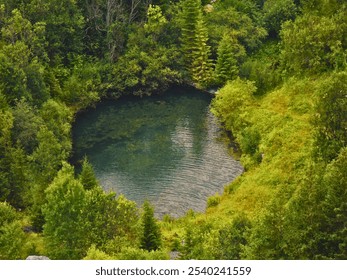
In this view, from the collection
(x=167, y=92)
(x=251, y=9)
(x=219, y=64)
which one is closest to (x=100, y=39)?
(x=167, y=92)

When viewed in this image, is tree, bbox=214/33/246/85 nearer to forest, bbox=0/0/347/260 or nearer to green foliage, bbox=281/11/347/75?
forest, bbox=0/0/347/260

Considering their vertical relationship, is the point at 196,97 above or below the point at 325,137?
below

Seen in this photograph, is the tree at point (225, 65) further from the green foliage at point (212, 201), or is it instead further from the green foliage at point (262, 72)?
the green foliage at point (212, 201)

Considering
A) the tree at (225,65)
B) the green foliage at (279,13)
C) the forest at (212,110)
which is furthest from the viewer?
the green foliage at (279,13)

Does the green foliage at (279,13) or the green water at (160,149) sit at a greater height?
the green foliage at (279,13)

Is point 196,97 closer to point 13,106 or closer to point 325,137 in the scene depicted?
point 13,106

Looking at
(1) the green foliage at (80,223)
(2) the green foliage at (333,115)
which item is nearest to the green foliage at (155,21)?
(2) the green foliage at (333,115)

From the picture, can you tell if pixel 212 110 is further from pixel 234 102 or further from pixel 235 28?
pixel 235 28
